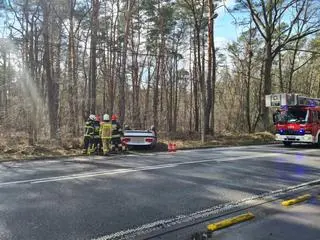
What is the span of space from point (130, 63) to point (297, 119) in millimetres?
23161

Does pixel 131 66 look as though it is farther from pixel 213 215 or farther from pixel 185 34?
pixel 213 215

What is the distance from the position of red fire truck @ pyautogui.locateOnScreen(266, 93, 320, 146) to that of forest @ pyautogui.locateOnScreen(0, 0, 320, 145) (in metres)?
4.35

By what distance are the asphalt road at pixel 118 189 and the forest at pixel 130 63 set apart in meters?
8.15

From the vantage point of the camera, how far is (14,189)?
833cm

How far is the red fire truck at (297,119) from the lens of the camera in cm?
2155

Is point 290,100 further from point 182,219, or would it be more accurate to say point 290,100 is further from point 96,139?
point 182,219

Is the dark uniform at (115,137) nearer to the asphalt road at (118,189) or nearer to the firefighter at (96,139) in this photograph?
the firefighter at (96,139)

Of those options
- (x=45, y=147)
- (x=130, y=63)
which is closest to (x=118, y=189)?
(x=45, y=147)

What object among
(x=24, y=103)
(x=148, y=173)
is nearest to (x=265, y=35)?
(x=24, y=103)

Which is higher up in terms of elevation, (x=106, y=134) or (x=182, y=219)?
(x=106, y=134)

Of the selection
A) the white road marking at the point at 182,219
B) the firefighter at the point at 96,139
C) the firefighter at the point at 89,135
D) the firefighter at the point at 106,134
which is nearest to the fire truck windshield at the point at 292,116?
the firefighter at the point at 106,134

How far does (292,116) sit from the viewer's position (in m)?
22.2

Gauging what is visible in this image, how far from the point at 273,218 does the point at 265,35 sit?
2747 cm

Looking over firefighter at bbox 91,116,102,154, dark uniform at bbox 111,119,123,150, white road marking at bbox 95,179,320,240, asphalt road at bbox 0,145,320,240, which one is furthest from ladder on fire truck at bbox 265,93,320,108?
white road marking at bbox 95,179,320,240
